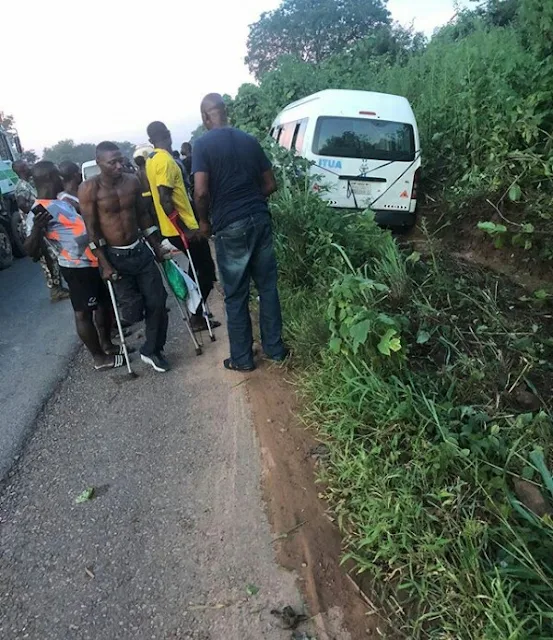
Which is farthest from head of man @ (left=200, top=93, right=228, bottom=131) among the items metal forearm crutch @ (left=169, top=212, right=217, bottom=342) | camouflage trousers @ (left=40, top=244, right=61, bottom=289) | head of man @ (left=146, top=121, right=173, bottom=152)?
camouflage trousers @ (left=40, top=244, right=61, bottom=289)

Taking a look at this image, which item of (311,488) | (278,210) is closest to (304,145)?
(278,210)

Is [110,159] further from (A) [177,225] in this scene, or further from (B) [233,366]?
(B) [233,366]

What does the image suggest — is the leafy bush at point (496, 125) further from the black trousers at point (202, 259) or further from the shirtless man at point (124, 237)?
the shirtless man at point (124, 237)

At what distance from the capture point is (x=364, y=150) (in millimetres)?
6516

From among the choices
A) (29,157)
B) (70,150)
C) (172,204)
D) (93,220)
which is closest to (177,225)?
(172,204)

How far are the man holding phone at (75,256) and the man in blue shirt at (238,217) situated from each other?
1131 mm

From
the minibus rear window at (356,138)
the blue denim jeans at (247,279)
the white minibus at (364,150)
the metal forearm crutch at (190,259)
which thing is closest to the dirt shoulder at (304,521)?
the blue denim jeans at (247,279)

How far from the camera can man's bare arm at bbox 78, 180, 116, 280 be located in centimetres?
378

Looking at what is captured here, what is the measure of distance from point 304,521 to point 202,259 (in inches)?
117

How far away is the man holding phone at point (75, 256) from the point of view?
4227mm

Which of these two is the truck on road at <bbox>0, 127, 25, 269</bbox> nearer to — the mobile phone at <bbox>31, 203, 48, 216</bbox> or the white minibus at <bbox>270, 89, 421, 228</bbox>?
the mobile phone at <bbox>31, 203, 48, 216</bbox>

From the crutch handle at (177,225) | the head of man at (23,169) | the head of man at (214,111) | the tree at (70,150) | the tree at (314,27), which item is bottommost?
the tree at (70,150)

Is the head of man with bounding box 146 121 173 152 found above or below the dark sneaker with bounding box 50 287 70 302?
above

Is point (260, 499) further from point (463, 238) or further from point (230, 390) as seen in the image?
point (463, 238)
